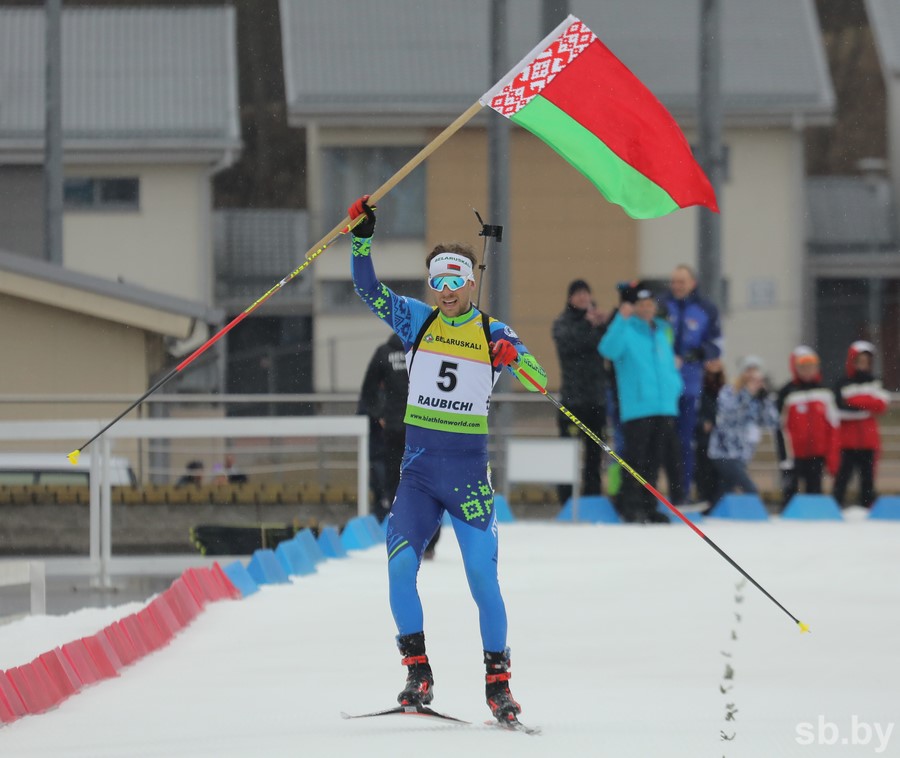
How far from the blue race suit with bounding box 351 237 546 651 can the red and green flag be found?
165 centimetres

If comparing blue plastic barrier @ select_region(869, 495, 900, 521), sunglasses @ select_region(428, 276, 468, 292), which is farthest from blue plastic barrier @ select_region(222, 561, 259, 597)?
blue plastic barrier @ select_region(869, 495, 900, 521)

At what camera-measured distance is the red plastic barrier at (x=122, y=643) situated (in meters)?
8.76

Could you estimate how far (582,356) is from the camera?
1616cm

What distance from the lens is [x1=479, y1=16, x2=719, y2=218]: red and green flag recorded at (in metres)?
8.85

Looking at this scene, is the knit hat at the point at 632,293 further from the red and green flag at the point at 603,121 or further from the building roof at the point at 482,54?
the building roof at the point at 482,54

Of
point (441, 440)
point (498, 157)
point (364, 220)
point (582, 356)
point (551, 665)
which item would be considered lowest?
point (551, 665)

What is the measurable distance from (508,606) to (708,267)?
11918 mm

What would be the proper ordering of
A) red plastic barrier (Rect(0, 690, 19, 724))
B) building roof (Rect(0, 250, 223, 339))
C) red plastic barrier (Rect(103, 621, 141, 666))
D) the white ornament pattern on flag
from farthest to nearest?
building roof (Rect(0, 250, 223, 339)) → the white ornament pattern on flag → red plastic barrier (Rect(103, 621, 141, 666)) → red plastic barrier (Rect(0, 690, 19, 724))

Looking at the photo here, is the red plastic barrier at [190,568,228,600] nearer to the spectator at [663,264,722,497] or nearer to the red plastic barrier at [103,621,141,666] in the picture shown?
the red plastic barrier at [103,621,141,666]

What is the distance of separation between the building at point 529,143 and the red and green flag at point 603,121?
1025 inches

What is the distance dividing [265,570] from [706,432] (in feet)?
20.3

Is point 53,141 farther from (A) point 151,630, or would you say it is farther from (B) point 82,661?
(B) point 82,661

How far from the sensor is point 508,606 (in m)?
10.9

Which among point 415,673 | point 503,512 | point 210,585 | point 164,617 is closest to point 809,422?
point 503,512
